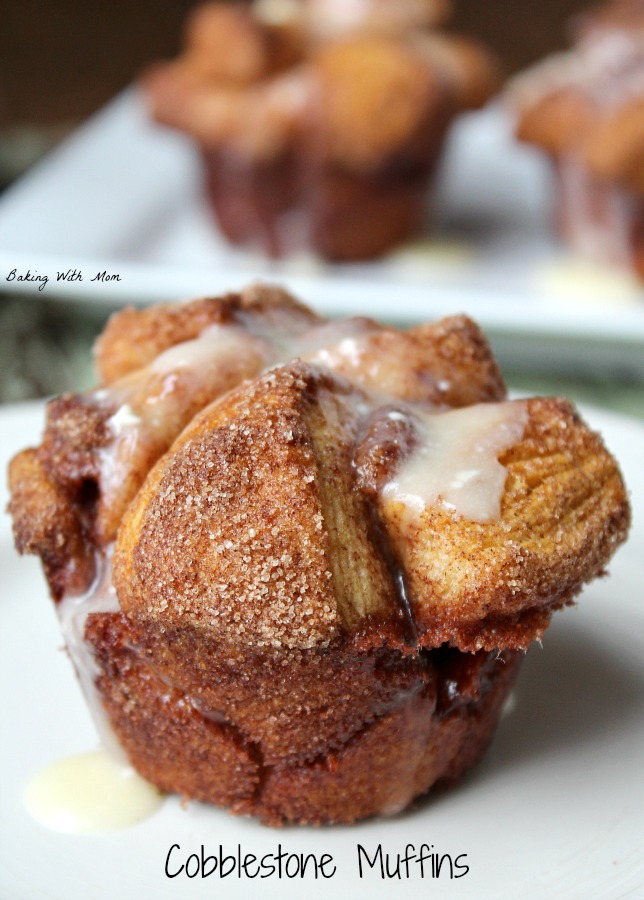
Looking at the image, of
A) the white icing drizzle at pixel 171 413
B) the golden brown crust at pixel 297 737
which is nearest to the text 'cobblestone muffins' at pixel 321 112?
the white icing drizzle at pixel 171 413

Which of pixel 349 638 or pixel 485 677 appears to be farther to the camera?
pixel 485 677

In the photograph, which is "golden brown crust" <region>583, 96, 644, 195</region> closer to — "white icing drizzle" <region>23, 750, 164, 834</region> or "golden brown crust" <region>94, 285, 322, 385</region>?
"golden brown crust" <region>94, 285, 322, 385</region>

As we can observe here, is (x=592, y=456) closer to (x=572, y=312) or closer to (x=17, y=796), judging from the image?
(x=17, y=796)

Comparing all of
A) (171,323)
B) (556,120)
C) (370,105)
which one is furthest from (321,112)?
(171,323)

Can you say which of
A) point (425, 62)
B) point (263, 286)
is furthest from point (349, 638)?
point (425, 62)

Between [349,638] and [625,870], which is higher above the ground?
[349,638]

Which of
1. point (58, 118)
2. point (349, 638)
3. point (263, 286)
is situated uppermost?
point (263, 286)

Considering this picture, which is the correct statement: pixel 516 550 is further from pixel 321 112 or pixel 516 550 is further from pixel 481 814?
pixel 321 112
